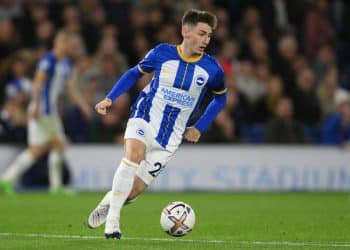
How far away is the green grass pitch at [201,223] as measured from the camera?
8969mm

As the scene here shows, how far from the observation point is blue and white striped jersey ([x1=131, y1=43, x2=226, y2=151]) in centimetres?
958

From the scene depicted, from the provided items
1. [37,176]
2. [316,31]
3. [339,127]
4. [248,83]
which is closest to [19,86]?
[37,176]

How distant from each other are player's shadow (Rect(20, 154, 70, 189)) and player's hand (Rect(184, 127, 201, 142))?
890 cm

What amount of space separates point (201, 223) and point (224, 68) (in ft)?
28.3

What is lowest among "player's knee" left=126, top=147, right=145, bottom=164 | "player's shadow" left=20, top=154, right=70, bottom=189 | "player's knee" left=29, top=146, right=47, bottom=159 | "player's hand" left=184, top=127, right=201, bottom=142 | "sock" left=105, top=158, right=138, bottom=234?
"player's shadow" left=20, top=154, right=70, bottom=189

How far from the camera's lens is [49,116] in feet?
56.1

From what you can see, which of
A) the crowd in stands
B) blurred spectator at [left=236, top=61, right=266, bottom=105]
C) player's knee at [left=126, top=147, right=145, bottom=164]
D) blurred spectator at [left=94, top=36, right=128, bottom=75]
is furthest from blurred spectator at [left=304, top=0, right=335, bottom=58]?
player's knee at [left=126, top=147, right=145, bottom=164]

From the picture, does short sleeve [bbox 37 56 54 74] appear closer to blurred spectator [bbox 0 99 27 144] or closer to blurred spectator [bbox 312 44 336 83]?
blurred spectator [bbox 0 99 27 144]

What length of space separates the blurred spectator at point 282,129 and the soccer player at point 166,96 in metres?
9.28

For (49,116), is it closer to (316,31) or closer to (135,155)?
(316,31)

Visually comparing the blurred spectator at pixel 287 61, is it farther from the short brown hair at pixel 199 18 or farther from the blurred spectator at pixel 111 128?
the short brown hair at pixel 199 18

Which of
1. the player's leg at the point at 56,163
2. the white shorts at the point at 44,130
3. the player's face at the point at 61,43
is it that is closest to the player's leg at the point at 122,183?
the player's face at the point at 61,43

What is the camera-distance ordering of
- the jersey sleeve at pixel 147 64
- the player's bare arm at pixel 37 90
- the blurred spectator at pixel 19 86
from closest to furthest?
the jersey sleeve at pixel 147 64 → the player's bare arm at pixel 37 90 → the blurred spectator at pixel 19 86

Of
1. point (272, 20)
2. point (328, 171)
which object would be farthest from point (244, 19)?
point (328, 171)
